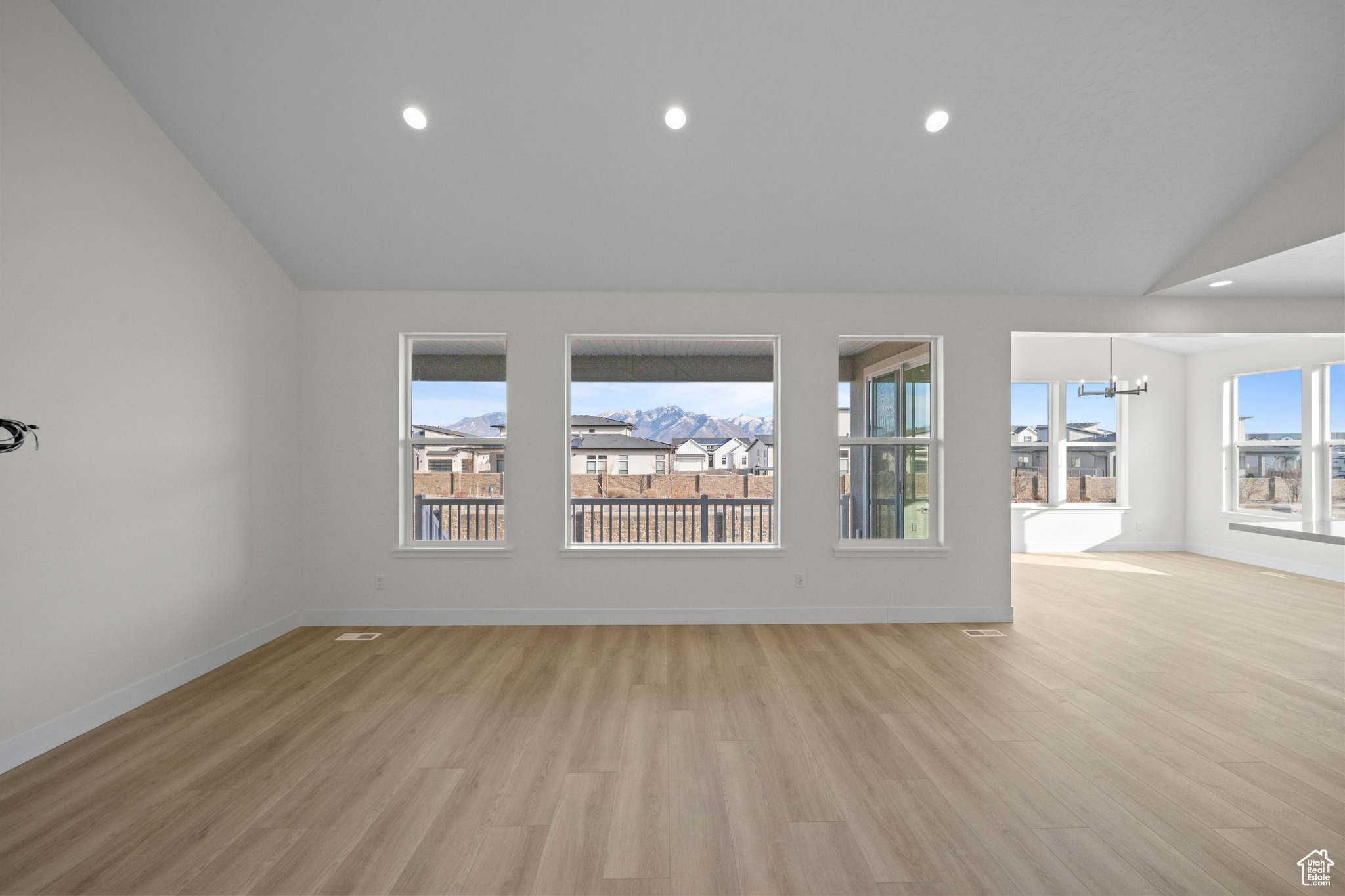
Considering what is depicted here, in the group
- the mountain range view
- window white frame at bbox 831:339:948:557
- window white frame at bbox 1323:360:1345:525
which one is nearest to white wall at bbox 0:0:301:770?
the mountain range view

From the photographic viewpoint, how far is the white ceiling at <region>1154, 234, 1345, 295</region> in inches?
138

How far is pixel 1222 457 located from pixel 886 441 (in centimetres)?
565

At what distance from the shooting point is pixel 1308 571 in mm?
6129

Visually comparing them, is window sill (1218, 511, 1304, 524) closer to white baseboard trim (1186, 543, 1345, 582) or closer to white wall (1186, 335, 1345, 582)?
white wall (1186, 335, 1345, 582)

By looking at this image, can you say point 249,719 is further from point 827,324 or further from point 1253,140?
point 1253,140

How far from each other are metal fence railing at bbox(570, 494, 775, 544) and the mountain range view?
0.52 meters

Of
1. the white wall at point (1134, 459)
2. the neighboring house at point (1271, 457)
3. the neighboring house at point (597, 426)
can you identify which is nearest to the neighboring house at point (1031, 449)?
the white wall at point (1134, 459)

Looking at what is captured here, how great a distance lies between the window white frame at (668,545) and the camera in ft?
14.5

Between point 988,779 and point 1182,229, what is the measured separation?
379cm

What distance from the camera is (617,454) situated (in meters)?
4.71

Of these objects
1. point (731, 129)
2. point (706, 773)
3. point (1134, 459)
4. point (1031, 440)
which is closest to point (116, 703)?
→ point (706, 773)

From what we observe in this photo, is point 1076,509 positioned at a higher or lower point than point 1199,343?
lower

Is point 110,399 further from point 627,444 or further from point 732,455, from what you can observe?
point 732,455

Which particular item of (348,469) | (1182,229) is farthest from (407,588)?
(1182,229)
